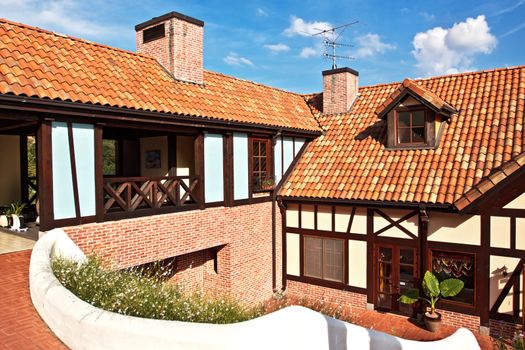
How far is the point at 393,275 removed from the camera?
36.3 feet

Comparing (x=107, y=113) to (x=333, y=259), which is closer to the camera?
(x=107, y=113)

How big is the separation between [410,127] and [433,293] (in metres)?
5.09

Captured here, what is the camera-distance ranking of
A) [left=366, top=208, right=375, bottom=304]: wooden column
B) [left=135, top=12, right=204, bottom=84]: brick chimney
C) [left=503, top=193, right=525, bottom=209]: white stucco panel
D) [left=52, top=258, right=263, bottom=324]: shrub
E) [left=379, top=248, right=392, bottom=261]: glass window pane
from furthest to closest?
[left=366, top=208, right=375, bottom=304]: wooden column
[left=379, top=248, right=392, bottom=261]: glass window pane
[left=135, top=12, right=204, bottom=84]: brick chimney
[left=503, top=193, right=525, bottom=209]: white stucco panel
[left=52, top=258, right=263, bottom=324]: shrub

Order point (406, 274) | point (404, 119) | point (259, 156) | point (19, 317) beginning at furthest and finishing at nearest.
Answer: point (259, 156) < point (404, 119) < point (406, 274) < point (19, 317)

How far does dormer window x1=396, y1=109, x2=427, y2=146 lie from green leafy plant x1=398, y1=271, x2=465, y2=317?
4.17 metres

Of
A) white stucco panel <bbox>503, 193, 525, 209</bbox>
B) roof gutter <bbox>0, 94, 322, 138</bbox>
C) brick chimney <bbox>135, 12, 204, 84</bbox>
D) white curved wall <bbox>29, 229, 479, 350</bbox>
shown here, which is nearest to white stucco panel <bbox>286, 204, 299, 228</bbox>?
roof gutter <bbox>0, 94, 322, 138</bbox>

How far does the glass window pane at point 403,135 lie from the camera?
11.8 meters

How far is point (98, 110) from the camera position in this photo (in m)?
7.54

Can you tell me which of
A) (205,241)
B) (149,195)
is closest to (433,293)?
(205,241)

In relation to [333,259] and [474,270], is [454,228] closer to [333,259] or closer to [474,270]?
[474,270]

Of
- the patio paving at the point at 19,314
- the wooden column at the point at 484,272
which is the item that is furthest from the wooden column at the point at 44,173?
the wooden column at the point at 484,272

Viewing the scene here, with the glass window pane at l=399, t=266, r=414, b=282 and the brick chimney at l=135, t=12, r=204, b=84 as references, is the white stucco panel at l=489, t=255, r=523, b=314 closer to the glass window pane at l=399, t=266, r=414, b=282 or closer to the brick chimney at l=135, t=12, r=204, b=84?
the glass window pane at l=399, t=266, r=414, b=282

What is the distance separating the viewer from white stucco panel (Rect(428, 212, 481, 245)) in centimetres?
970

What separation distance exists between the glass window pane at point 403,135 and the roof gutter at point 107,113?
470 centimetres
